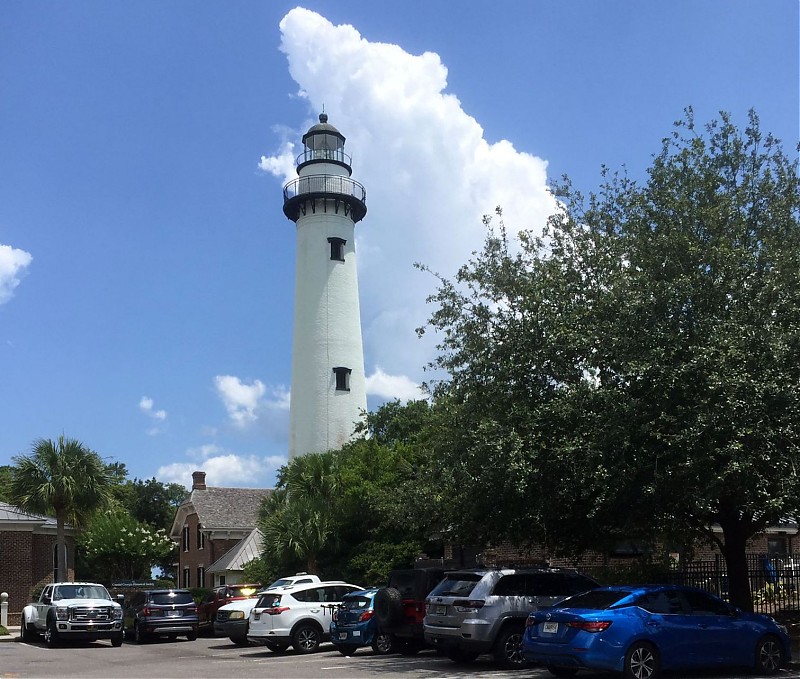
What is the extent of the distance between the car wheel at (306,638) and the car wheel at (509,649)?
666 centimetres

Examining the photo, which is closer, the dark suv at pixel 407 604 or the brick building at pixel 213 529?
the dark suv at pixel 407 604

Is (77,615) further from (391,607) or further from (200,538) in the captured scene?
(200,538)

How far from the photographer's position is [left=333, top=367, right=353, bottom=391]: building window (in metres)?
44.1

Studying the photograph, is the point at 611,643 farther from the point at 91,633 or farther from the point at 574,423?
the point at 91,633

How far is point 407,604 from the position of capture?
63.9 ft

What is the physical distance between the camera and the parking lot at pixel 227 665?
1634 centimetres

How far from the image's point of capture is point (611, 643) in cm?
1390

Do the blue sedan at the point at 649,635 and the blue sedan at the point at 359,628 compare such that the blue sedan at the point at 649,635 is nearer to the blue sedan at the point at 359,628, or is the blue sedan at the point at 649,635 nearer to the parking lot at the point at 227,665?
the parking lot at the point at 227,665

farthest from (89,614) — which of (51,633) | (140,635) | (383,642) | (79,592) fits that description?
(383,642)

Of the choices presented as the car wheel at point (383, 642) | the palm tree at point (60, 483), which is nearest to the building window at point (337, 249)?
the palm tree at point (60, 483)

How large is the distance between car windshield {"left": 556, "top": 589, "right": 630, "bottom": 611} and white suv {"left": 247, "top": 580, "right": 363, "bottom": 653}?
28.7ft

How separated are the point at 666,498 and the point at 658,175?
21.2 ft

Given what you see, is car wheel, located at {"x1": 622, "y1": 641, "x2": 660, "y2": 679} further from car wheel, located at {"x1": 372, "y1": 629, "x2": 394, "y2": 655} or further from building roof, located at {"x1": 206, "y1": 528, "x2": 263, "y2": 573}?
building roof, located at {"x1": 206, "y1": 528, "x2": 263, "y2": 573}

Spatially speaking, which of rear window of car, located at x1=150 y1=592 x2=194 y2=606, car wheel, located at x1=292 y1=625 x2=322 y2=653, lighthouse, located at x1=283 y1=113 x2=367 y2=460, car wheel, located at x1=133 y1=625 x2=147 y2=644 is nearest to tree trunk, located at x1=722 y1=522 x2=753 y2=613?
car wheel, located at x1=292 y1=625 x2=322 y2=653
